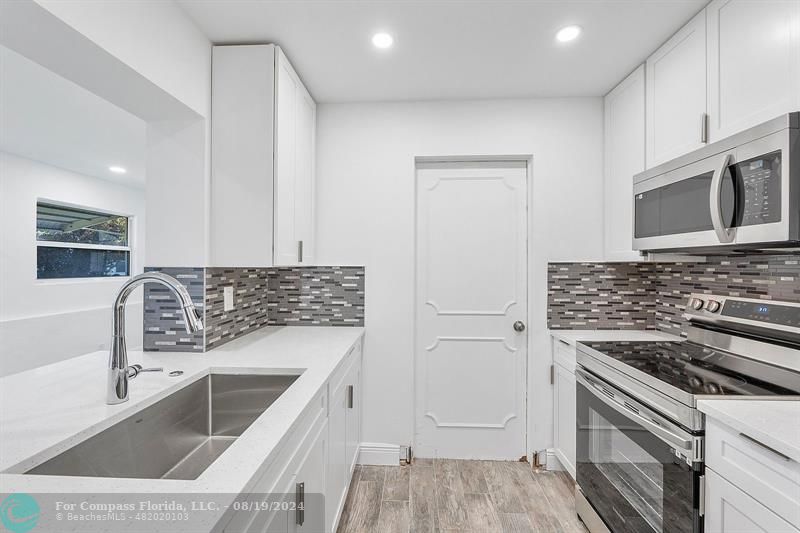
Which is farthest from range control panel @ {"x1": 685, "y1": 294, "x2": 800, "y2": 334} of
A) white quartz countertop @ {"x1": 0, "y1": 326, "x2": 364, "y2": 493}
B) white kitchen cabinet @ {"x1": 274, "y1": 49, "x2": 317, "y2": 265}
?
white kitchen cabinet @ {"x1": 274, "y1": 49, "x2": 317, "y2": 265}

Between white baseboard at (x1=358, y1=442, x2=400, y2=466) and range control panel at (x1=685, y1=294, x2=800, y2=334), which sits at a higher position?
range control panel at (x1=685, y1=294, x2=800, y2=334)

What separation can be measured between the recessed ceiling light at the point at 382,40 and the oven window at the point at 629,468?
79.7 inches

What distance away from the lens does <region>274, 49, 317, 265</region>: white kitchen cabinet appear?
192 cm

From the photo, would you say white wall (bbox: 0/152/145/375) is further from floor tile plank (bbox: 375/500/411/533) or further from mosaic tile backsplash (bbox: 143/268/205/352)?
floor tile plank (bbox: 375/500/411/533)

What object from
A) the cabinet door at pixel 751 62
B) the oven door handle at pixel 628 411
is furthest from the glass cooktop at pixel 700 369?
the cabinet door at pixel 751 62

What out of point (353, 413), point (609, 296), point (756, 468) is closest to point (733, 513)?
point (756, 468)

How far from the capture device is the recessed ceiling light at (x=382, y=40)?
1855mm

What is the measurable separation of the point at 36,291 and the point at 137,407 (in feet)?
14.2

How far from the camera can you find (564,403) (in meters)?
2.32

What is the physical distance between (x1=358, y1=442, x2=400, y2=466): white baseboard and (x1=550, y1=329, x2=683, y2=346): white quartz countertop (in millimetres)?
1281

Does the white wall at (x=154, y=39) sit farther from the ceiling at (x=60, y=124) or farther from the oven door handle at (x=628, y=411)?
the oven door handle at (x=628, y=411)

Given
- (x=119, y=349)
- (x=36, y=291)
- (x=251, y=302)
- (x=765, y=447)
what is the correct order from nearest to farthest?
(x=765, y=447), (x=119, y=349), (x=251, y=302), (x=36, y=291)

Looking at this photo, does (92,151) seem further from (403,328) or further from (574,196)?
(574,196)

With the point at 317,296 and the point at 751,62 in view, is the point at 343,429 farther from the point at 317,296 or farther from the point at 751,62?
the point at 751,62
